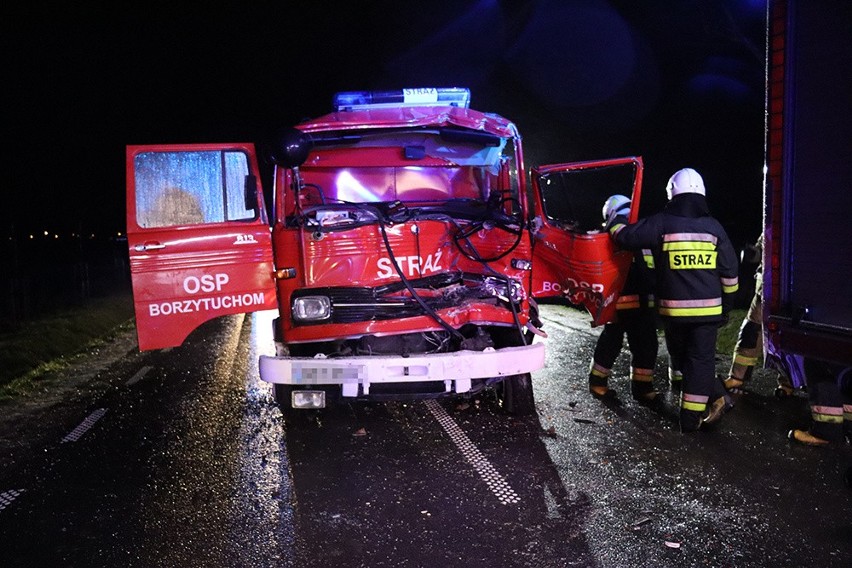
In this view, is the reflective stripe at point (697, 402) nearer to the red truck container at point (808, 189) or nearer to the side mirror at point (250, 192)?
the red truck container at point (808, 189)

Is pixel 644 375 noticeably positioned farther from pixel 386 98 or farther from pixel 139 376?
pixel 139 376

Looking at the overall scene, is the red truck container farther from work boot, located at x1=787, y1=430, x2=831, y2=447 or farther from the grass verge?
the grass verge

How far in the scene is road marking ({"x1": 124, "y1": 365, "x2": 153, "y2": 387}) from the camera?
22.6ft

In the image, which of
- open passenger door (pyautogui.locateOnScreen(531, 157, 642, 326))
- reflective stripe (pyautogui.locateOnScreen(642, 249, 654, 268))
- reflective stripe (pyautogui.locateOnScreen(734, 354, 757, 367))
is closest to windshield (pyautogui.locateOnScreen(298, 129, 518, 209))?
open passenger door (pyautogui.locateOnScreen(531, 157, 642, 326))

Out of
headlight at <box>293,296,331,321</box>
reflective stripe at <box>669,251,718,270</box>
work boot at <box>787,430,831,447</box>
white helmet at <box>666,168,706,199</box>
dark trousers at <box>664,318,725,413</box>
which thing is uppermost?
white helmet at <box>666,168,706,199</box>

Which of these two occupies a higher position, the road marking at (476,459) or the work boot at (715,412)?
the work boot at (715,412)

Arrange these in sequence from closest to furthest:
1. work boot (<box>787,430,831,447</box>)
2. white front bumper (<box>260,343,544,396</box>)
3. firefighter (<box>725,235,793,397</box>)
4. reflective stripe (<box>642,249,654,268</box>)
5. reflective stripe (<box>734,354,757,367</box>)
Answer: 1. white front bumper (<box>260,343,544,396</box>)
2. work boot (<box>787,430,831,447</box>)
3. reflective stripe (<box>642,249,654,268</box>)
4. firefighter (<box>725,235,793,397</box>)
5. reflective stripe (<box>734,354,757,367</box>)

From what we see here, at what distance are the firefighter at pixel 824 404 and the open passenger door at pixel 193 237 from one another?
13.2ft

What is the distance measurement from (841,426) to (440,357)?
292cm

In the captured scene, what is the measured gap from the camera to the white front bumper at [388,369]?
13.5 feet

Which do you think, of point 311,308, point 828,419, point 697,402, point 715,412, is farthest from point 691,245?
point 311,308

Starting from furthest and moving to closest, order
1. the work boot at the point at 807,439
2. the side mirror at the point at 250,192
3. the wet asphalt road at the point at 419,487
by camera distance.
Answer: the side mirror at the point at 250,192 → the work boot at the point at 807,439 → the wet asphalt road at the point at 419,487

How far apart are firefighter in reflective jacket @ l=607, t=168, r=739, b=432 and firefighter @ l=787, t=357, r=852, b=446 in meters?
0.61

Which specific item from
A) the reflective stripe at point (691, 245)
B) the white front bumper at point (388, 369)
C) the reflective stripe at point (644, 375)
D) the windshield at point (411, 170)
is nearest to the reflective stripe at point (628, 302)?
the reflective stripe at point (644, 375)
